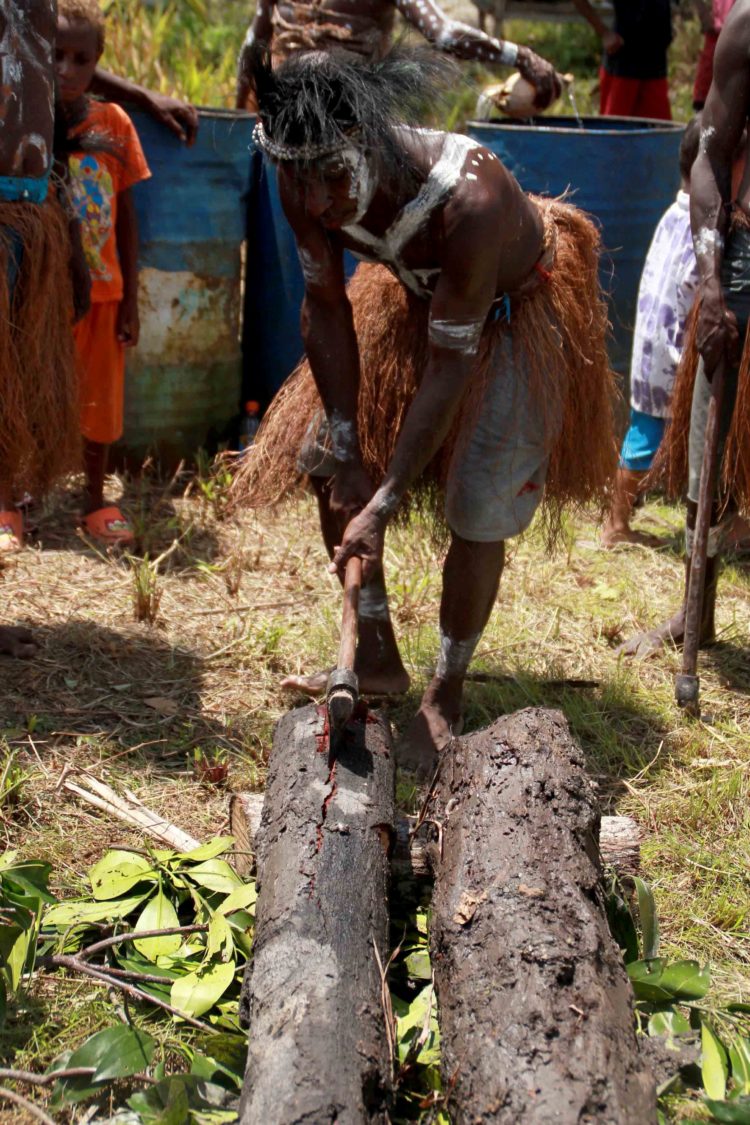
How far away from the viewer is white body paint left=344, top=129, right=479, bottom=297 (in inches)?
103

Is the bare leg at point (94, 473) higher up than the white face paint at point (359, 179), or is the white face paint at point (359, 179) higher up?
the white face paint at point (359, 179)

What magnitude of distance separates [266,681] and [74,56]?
1996 mm

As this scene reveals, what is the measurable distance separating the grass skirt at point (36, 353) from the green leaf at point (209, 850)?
1288mm

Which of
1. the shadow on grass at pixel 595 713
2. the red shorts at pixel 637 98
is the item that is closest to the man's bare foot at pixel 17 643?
the shadow on grass at pixel 595 713

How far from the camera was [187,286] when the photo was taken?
4887 mm

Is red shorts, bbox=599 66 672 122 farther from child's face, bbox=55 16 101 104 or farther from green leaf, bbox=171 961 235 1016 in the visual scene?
green leaf, bbox=171 961 235 1016

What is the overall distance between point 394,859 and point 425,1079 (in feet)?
1.74

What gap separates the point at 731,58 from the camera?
10.2 feet

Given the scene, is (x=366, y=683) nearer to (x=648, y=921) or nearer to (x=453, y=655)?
(x=453, y=655)

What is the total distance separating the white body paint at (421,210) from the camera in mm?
2611

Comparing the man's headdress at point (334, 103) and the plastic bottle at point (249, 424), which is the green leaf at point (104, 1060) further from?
the plastic bottle at point (249, 424)

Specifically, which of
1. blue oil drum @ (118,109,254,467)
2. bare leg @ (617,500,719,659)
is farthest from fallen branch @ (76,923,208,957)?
blue oil drum @ (118,109,254,467)

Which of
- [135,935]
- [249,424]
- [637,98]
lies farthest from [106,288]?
[637,98]

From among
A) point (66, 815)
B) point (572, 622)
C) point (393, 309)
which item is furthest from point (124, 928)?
point (572, 622)
